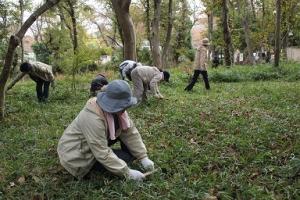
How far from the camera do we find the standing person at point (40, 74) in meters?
10.6

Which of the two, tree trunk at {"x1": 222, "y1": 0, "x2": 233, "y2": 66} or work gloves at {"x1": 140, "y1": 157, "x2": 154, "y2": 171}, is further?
tree trunk at {"x1": 222, "y1": 0, "x2": 233, "y2": 66}

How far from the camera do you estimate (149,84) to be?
9734mm

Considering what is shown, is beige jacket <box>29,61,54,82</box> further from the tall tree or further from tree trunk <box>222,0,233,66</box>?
tree trunk <box>222,0,233,66</box>

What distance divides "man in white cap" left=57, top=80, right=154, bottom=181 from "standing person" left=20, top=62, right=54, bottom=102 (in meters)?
6.12

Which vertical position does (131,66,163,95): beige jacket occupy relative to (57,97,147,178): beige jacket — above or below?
above

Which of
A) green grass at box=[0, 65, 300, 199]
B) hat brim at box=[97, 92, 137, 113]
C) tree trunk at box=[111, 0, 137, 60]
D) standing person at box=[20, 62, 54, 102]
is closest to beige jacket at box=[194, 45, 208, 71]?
tree trunk at box=[111, 0, 137, 60]

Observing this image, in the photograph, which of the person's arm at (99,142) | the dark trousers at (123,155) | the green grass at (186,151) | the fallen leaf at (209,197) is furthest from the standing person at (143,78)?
the fallen leaf at (209,197)

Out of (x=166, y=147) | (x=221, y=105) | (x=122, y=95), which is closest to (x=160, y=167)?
(x=166, y=147)

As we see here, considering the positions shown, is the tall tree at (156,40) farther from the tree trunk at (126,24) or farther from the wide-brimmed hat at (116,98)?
the wide-brimmed hat at (116,98)

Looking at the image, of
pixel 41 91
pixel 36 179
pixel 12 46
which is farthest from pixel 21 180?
pixel 41 91

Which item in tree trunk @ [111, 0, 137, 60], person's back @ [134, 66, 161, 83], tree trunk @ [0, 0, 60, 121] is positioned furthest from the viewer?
tree trunk @ [111, 0, 137, 60]

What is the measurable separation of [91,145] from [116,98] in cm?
59

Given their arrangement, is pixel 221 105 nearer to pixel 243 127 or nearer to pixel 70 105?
pixel 243 127

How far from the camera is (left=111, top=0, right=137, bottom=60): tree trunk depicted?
38.7ft
